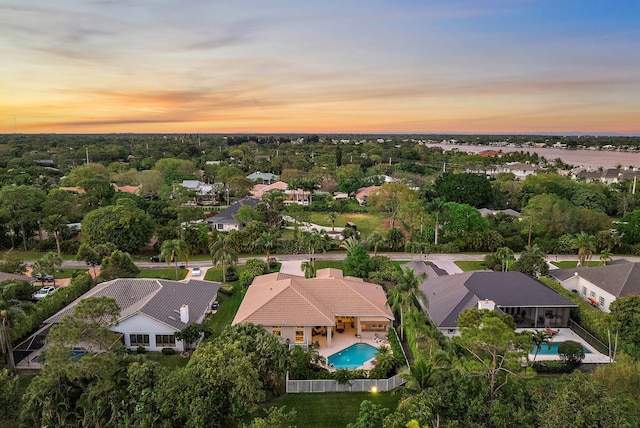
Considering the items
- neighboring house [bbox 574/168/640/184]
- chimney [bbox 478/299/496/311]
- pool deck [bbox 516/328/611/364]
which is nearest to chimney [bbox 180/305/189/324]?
chimney [bbox 478/299/496/311]

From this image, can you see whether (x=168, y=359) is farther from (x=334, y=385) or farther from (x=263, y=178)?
(x=263, y=178)

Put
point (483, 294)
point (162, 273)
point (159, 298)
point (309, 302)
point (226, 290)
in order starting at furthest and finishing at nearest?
point (162, 273), point (226, 290), point (483, 294), point (159, 298), point (309, 302)

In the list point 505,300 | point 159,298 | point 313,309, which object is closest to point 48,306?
point 159,298

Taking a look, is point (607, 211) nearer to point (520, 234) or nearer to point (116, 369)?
point (520, 234)

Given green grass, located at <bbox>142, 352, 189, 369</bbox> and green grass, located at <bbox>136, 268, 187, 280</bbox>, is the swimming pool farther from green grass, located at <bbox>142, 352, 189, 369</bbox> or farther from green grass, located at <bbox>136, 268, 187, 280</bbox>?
green grass, located at <bbox>136, 268, 187, 280</bbox>

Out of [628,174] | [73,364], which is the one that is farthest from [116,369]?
[628,174]

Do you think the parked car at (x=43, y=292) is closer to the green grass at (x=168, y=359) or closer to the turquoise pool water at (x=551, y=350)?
the green grass at (x=168, y=359)

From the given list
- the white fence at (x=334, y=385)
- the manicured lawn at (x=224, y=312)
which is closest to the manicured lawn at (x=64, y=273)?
the manicured lawn at (x=224, y=312)
